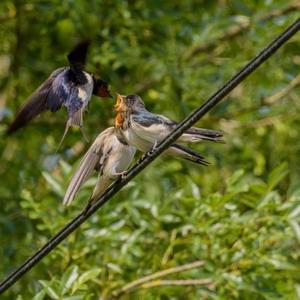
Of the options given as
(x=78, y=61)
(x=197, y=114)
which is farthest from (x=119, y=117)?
(x=197, y=114)

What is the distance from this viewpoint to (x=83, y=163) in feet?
13.1

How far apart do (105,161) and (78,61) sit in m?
0.52

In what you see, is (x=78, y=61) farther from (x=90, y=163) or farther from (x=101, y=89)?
(x=90, y=163)

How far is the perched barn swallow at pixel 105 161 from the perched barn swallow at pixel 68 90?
0.59 ft

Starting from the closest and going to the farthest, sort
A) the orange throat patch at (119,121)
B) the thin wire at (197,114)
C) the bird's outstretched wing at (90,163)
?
the thin wire at (197,114)
the orange throat patch at (119,121)
the bird's outstretched wing at (90,163)

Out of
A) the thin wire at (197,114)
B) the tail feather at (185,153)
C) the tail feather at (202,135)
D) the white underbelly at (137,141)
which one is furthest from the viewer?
the white underbelly at (137,141)

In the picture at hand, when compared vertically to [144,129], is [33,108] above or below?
below

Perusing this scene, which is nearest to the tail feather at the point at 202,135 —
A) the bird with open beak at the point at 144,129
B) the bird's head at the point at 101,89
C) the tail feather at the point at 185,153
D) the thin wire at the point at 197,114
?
the bird with open beak at the point at 144,129

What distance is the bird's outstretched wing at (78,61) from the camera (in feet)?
13.6

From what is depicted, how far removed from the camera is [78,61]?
4.21m

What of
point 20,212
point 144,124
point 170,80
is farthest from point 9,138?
point 144,124

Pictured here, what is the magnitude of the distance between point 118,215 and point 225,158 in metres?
1.45

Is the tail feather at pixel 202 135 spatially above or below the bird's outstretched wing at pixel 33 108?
above

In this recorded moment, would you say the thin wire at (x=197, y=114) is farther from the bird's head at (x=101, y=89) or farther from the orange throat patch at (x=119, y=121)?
the bird's head at (x=101, y=89)
